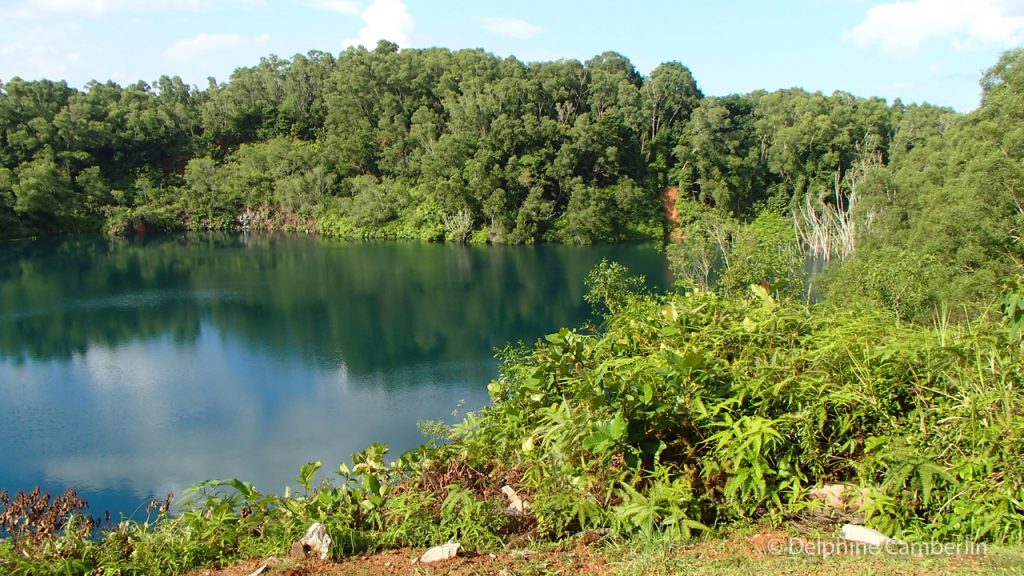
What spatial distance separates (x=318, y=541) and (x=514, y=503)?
43.7 inches

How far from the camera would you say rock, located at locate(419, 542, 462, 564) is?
3.56 meters

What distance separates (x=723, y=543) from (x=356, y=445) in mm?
10989

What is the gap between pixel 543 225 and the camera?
43344 mm

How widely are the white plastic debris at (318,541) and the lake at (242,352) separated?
27.0 ft

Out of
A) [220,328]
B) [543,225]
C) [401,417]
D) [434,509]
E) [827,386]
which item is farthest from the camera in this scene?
[543,225]

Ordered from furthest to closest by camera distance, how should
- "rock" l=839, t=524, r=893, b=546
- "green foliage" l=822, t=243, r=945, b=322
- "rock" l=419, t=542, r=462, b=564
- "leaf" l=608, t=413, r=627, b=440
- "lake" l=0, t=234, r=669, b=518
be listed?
"lake" l=0, t=234, r=669, b=518 → "green foliage" l=822, t=243, r=945, b=322 → "rock" l=419, t=542, r=462, b=564 → "leaf" l=608, t=413, r=627, b=440 → "rock" l=839, t=524, r=893, b=546

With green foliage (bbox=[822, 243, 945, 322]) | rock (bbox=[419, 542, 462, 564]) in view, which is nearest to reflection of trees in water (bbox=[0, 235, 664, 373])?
green foliage (bbox=[822, 243, 945, 322])

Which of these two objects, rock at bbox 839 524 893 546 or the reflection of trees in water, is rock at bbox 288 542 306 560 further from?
the reflection of trees in water

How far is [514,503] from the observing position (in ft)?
13.2

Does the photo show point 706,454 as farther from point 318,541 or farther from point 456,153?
point 456,153

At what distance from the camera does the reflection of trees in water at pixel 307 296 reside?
21.5 m

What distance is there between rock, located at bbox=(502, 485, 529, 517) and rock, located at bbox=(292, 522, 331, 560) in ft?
3.36

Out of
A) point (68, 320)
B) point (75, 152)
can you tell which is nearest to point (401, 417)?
point (68, 320)

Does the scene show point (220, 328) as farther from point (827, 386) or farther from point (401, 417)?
point (827, 386)
